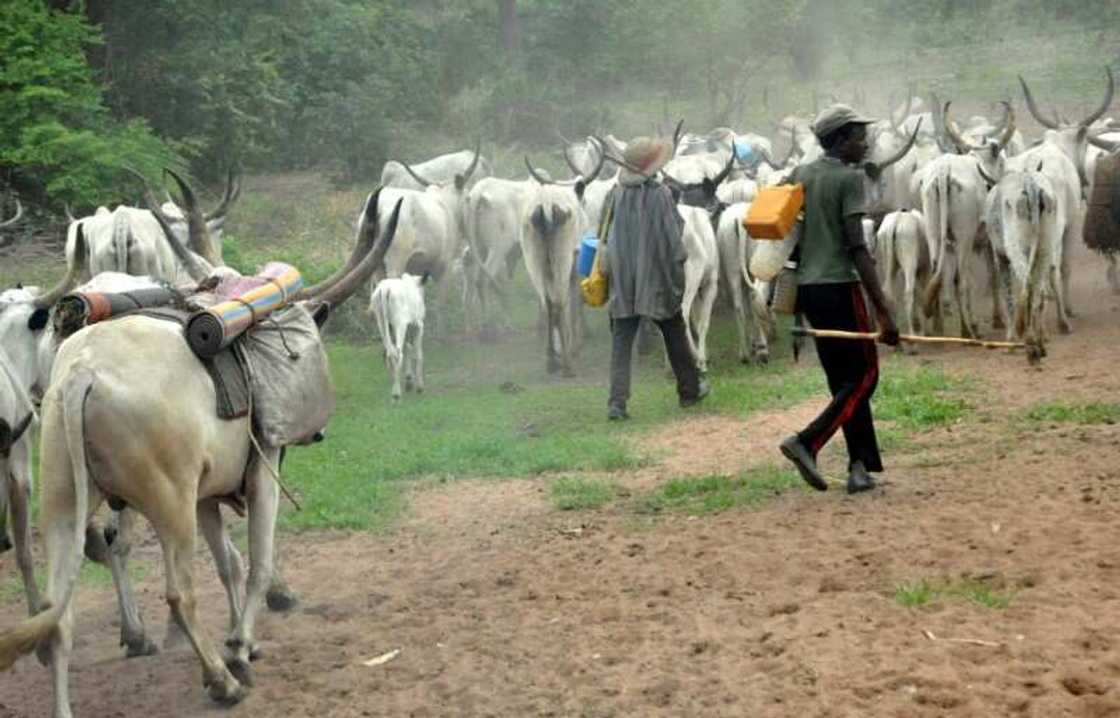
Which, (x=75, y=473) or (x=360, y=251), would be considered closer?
(x=75, y=473)

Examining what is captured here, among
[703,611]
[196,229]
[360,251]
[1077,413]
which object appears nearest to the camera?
[703,611]

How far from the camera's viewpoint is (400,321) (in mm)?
14406

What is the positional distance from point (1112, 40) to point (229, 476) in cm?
3086

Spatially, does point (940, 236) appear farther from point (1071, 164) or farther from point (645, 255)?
point (645, 255)

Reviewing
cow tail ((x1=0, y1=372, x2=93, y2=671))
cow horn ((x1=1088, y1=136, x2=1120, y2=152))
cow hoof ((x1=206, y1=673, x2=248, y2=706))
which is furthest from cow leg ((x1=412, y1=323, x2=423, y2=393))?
cow tail ((x1=0, y1=372, x2=93, y2=671))

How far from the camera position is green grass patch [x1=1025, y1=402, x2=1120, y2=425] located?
9805 millimetres

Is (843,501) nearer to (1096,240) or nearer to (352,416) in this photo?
(352,416)

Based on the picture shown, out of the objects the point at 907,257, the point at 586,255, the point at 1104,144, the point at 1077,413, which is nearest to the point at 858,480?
the point at 1077,413

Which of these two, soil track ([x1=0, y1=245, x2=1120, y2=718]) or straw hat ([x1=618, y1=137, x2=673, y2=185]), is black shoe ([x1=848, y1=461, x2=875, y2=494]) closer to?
soil track ([x1=0, y1=245, x2=1120, y2=718])

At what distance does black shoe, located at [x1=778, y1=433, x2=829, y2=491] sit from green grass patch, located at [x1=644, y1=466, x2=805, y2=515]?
0.32 metres

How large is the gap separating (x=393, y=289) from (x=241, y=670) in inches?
325

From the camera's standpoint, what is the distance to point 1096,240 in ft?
50.5

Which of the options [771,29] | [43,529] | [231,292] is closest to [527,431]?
[231,292]

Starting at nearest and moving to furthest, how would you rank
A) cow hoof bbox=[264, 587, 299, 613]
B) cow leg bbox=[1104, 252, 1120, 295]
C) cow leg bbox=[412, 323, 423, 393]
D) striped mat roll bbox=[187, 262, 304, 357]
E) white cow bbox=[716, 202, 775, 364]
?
1. striped mat roll bbox=[187, 262, 304, 357]
2. cow hoof bbox=[264, 587, 299, 613]
3. white cow bbox=[716, 202, 775, 364]
4. cow leg bbox=[412, 323, 423, 393]
5. cow leg bbox=[1104, 252, 1120, 295]
